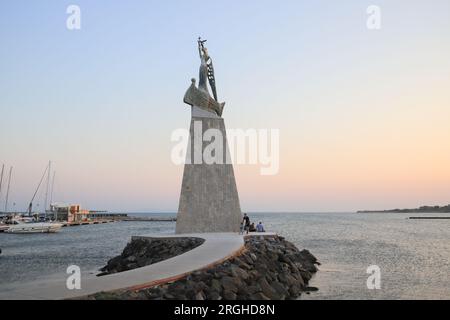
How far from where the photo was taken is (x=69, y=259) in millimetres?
28141

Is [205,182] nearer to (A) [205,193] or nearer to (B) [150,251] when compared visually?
(A) [205,193]

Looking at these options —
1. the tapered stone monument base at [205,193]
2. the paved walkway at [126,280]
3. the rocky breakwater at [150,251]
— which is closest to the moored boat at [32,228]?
the rocky breakwater at [150,251]

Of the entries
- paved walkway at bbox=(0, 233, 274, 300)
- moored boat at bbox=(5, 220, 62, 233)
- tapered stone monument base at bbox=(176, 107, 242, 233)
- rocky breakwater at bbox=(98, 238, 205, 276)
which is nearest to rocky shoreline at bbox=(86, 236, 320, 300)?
paved walkway at bbox=(0, 233, 274, 300)

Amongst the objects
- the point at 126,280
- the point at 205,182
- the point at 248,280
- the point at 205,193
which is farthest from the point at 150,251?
the point at 126,280

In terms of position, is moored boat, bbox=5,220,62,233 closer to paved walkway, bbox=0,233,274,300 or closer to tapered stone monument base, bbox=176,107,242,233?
tapered stone monument base, bbox=176,107,242,233

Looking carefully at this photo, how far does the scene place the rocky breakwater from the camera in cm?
1867

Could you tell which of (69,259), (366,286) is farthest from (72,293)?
(69,259)

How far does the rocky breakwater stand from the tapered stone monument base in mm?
2520

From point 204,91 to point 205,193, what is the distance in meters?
5.51

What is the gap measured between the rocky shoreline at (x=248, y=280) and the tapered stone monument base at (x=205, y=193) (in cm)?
269

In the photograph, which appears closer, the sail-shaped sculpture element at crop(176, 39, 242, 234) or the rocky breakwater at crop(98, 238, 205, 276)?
the rocky breakwater at crop(98, 238, 205, 276)

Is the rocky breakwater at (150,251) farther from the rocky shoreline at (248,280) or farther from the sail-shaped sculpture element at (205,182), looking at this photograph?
the sail-shaped sculpture element at (205,182)

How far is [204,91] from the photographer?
78.2ft
